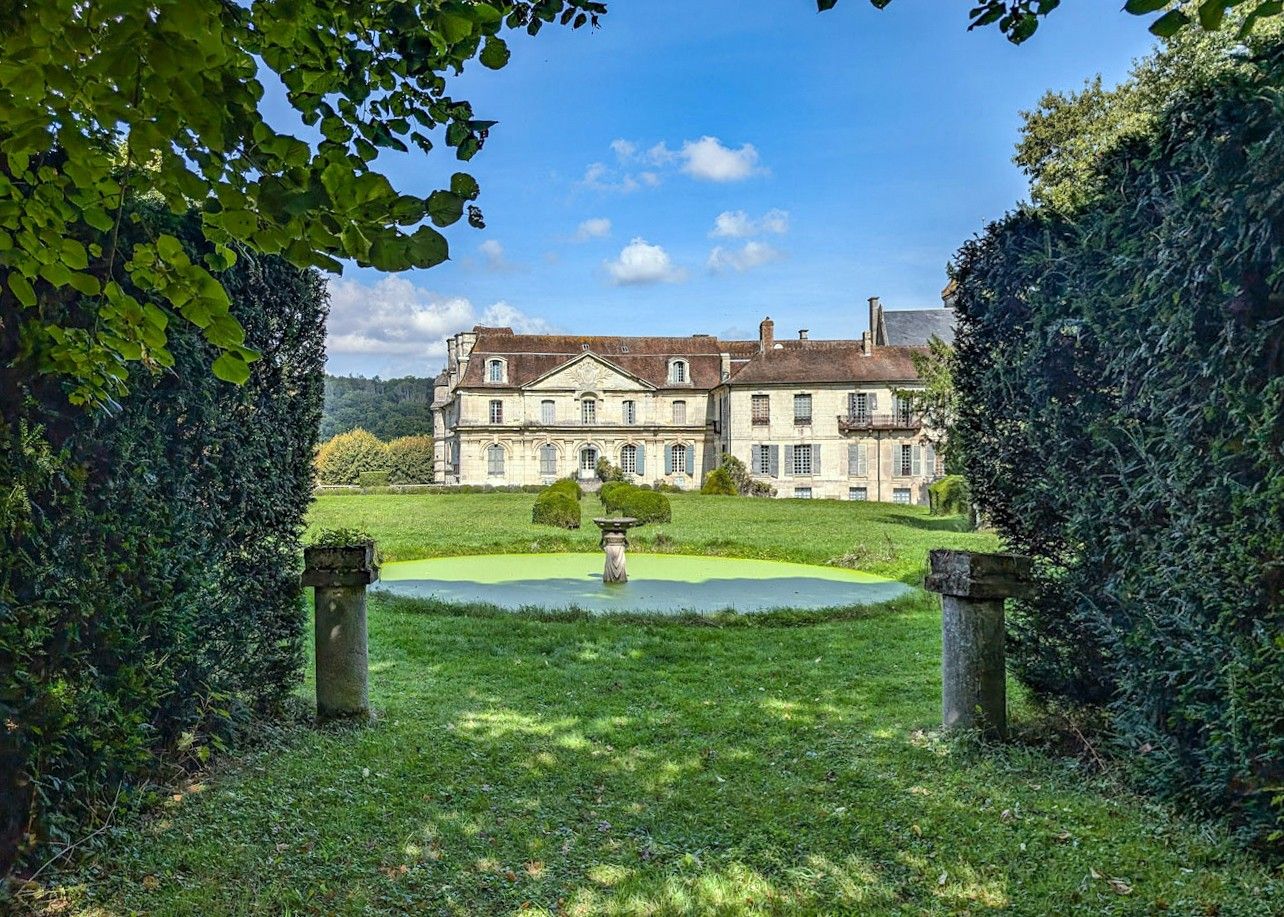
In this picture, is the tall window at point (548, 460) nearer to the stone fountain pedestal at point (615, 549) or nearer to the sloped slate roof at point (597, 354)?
the sloped slate roof at point (597, 354)

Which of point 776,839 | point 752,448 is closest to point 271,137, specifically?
point 776,839

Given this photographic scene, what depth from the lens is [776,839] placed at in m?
2.95

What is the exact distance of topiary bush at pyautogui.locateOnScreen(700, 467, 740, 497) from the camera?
31.4 metres

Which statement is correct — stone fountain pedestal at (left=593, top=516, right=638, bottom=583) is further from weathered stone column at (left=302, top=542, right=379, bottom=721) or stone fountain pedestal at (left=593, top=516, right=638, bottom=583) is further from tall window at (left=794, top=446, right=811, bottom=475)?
tall window at (left=794, top=446, right=811, bottom=475)

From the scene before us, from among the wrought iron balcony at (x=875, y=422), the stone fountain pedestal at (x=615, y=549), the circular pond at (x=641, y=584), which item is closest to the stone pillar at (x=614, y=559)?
the stone fountain pedestal at (x=615, y=549)

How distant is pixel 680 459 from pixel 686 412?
245cm

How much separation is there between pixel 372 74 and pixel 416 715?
3.67 metres

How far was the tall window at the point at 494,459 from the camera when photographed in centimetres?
3769

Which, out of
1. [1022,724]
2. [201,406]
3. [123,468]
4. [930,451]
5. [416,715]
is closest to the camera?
[123,468]

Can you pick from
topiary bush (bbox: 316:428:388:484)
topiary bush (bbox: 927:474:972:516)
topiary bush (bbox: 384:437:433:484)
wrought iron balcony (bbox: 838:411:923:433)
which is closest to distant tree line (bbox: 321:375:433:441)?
topiary bush (bbox: 316:428:388:484)

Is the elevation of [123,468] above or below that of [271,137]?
below

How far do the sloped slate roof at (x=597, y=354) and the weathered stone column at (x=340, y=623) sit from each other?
112ft

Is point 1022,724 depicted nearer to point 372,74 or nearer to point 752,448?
point 372,74

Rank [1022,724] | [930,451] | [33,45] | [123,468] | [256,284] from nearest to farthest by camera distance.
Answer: [33,45], [123,468], [256,284], [1022,724], [930,451]
